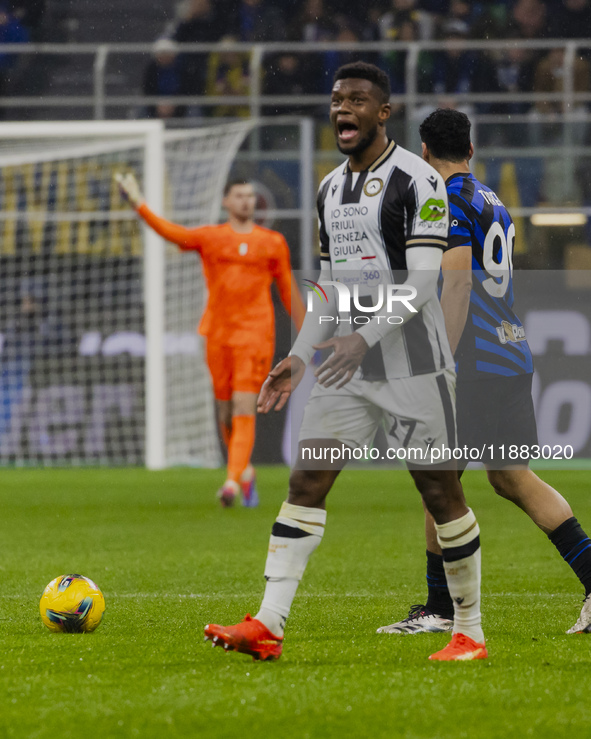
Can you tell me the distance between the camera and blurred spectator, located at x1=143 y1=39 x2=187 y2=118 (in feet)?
48.0

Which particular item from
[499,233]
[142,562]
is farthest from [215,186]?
[499,233]

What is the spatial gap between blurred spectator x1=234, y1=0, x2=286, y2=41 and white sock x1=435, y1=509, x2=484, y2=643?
1307 centimetres

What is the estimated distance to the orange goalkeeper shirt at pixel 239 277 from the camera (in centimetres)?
854

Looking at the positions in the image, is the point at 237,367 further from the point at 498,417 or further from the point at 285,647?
the point at 285,647

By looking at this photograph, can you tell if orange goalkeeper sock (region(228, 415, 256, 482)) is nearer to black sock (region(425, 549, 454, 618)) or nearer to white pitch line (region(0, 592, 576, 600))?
white pitch line (region(0, 592, 576, 600))

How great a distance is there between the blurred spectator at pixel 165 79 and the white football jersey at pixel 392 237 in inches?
451

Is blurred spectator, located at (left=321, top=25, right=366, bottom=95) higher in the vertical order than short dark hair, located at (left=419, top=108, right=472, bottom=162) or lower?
higher

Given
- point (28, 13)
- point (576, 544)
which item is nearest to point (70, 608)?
point (576, 544)

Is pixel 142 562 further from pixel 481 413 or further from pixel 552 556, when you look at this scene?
pixel 481 413

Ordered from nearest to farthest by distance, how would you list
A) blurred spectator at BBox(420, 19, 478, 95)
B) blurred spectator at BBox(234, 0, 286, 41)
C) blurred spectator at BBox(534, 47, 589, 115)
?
1. blurred spectator at BBox(534, 47, 589, 115)
2. blurred spectator at BBox(420, 19, 478, 95)
3. blurred spectator at BBox(234, 0, 286, 41)

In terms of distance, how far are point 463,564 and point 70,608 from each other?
4.55 ft

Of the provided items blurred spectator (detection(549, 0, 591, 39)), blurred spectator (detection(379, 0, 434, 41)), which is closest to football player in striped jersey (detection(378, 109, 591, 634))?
blurred spectator (detection(379, 0, 434, 41))

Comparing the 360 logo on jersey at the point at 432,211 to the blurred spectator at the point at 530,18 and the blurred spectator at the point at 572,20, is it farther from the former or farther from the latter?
the blurred spectator at the point at 572,20

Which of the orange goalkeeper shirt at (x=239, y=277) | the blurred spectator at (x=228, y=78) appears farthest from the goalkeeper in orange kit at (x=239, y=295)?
the blurred spectator at (x=228, y=78)
